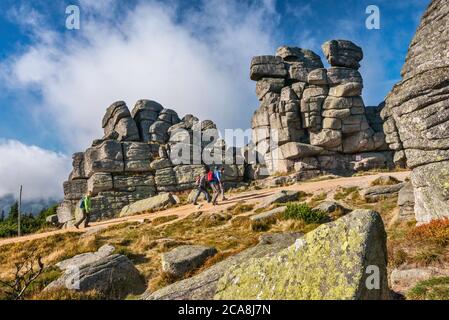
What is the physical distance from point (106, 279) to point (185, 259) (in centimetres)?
322

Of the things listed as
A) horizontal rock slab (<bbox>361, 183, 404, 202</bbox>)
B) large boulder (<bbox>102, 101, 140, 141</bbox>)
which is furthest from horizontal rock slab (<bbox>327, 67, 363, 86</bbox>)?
horizontal rock slab (<bbox>361, 183, 404, 202</bbox>)

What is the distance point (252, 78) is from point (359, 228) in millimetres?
59709

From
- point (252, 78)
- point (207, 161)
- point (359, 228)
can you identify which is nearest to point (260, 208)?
point (359, 228)

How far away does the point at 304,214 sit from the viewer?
21172 millimetres

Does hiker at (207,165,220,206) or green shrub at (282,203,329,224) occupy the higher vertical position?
hiker at (207,165,220,206)

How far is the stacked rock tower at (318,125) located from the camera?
55.6m

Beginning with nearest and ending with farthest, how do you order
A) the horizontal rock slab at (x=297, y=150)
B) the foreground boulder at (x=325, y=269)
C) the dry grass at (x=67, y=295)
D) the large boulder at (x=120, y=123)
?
1. the foreground boulder at (x=325, y=269)
2. the dry grass at (x=67, y=295)
3. the horizontal rock slab at (x=297, y=150)
4. the large boulder at (x=120, y=123)

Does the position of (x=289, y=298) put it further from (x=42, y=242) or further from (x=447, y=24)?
(x=42, y=242)

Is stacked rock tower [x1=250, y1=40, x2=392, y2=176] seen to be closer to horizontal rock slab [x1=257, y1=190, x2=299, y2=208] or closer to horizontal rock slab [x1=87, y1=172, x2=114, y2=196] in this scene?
horizontal rock slab [x1=257, y1=190, x2=299, y2=208]

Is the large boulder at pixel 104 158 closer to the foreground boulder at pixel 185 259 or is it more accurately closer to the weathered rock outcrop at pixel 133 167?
the weathered rock outcrop at pixel 133 167

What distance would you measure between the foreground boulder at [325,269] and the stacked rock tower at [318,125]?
47039mm

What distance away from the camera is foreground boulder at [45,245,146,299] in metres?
12.6

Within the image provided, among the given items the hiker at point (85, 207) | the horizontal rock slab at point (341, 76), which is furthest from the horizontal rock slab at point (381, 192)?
the horizontal rock slab at point (341, 76)

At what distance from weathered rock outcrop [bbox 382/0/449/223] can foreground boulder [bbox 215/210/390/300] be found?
990 cm
